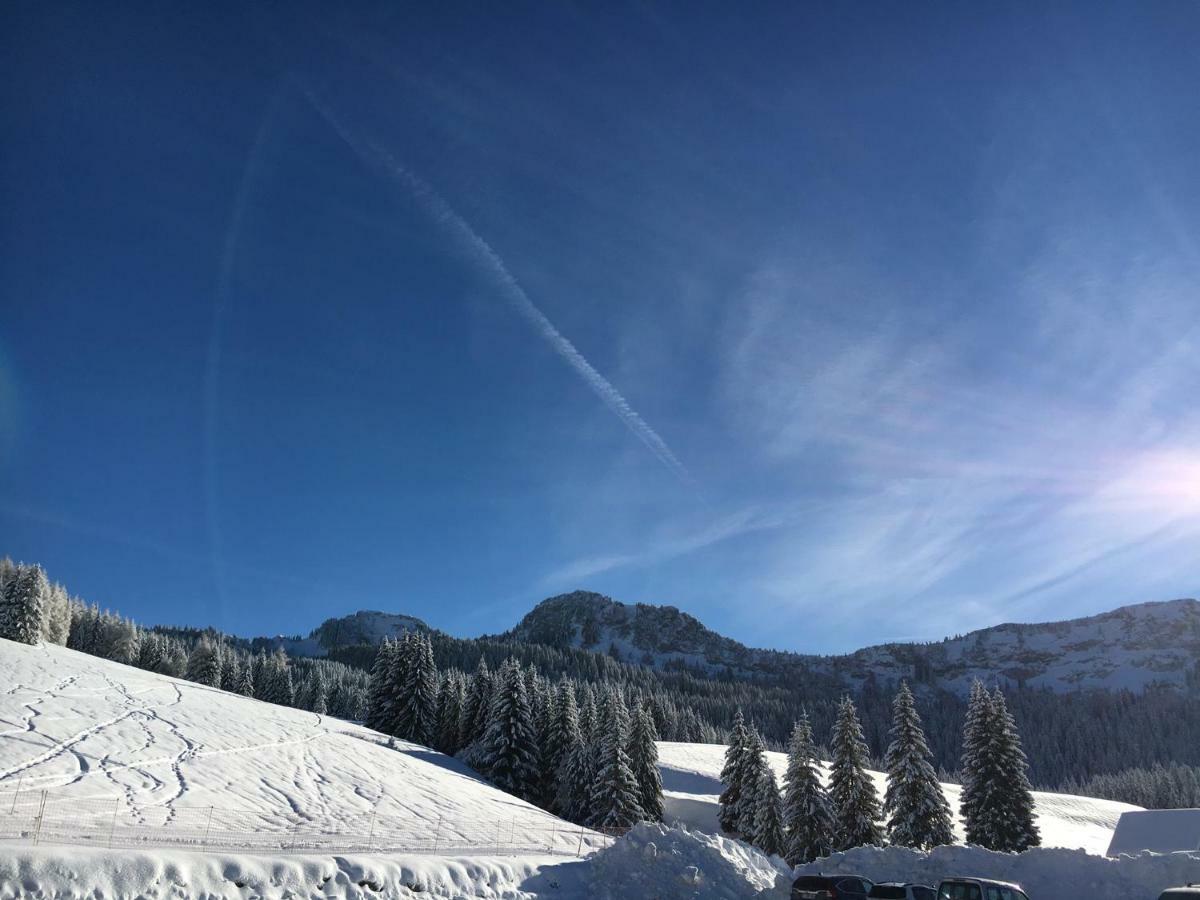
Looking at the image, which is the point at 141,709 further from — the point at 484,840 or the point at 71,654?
the point at 484,840

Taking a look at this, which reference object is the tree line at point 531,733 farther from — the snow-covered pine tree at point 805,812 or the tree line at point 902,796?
the snow-covered pine tree at point 805,812

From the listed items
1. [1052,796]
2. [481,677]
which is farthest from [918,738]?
[1052,796]

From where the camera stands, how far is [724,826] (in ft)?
179

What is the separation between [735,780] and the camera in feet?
177

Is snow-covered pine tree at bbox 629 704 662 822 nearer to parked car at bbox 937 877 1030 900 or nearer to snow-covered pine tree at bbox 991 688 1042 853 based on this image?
snow-covered pine tree at bbox 991 688 1042 853

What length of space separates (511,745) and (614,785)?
355 inches

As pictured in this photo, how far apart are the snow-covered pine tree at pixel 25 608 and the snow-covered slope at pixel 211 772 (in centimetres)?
1542

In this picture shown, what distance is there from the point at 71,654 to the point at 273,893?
5049cm

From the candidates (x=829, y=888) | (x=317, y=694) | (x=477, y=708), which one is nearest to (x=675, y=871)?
(x=829, y=888)

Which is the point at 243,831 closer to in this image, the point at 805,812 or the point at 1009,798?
the point at 805,812

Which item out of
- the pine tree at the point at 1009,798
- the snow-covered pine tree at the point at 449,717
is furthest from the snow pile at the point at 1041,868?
the snow-covered pine tree at the point at 449,717

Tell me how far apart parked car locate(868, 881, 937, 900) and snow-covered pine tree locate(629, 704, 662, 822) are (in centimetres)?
3397

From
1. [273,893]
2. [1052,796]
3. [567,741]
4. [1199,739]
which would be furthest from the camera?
[1199,739]

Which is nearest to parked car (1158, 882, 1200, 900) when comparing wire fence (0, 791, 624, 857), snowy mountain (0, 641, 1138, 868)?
wire fence (0, 791, 624, 857)
